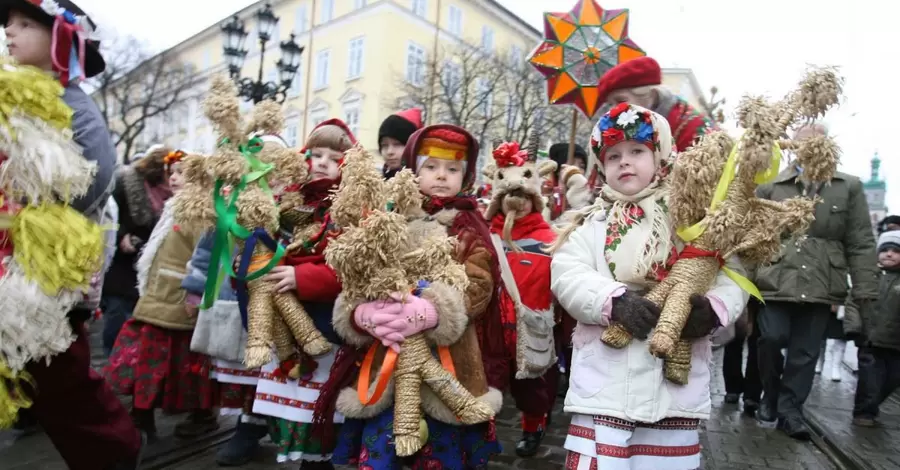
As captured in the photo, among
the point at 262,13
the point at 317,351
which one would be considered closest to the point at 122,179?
the point at 317,351

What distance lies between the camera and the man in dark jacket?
4.91 metres

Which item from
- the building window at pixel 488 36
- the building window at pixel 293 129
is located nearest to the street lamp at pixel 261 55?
the building window at pixel 293 129

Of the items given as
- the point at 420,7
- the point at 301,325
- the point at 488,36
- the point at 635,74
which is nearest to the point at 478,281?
the point at 301,325

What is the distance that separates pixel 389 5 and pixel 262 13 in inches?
776

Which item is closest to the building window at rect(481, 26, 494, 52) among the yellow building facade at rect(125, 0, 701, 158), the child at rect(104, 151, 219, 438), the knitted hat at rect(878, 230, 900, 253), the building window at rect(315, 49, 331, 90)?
the yellow building facade at rect(125, 0, 701, 158)

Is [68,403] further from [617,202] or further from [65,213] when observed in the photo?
[617,202]

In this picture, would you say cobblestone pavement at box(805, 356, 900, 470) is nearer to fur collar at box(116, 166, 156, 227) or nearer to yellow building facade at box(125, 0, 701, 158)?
fur collar at box(116, 166, 156, 227)

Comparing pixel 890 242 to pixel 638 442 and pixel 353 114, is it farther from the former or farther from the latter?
pixel 353 114

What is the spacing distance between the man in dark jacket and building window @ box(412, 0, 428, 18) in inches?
1177

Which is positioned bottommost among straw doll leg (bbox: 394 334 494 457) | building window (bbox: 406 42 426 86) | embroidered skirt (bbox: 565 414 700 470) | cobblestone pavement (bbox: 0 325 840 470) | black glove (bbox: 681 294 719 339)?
cobblestone pavement (bbox: 0 325 840 470)

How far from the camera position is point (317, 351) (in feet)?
10.0

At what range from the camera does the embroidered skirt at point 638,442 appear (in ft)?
8.36

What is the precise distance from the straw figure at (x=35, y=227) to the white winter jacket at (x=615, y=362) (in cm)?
179

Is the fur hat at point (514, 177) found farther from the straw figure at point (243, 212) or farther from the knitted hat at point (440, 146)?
the straw figure at point (243, 212)
